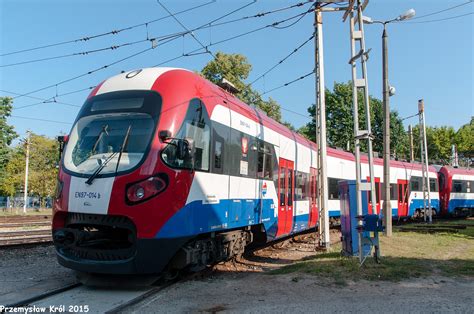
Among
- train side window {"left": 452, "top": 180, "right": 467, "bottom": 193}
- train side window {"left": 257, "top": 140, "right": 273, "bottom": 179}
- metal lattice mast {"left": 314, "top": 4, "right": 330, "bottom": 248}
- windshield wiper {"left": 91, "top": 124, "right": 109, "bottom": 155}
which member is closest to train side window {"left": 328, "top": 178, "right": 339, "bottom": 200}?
metal lattice mast {"left": 314, "top": 4, "right": 330, "bottom": 248}

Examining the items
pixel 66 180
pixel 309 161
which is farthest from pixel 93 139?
pixel 309 161

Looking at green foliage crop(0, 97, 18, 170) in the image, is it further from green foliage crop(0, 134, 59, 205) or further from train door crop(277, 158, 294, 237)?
train door crop(277, 158, 294, 237)

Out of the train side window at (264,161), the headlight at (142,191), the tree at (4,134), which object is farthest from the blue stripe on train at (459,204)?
the tree at (4,134)

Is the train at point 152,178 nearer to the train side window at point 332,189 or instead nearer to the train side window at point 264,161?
the train side window at point 264,161

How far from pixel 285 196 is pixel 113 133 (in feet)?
20.6

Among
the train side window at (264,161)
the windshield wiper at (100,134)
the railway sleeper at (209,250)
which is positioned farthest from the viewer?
the train side window at (264,161)

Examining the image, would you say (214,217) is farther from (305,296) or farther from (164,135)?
(305,296)

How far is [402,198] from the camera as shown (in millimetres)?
24266

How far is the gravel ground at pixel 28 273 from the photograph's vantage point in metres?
6.66

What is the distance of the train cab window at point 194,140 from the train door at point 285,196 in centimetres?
453

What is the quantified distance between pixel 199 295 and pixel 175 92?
3.41 meters

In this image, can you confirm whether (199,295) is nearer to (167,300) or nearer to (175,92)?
(167,300)

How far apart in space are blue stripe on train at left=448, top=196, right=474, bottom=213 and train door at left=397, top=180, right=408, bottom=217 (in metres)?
6.68

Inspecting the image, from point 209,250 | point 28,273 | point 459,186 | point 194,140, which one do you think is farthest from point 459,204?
point 28,273
